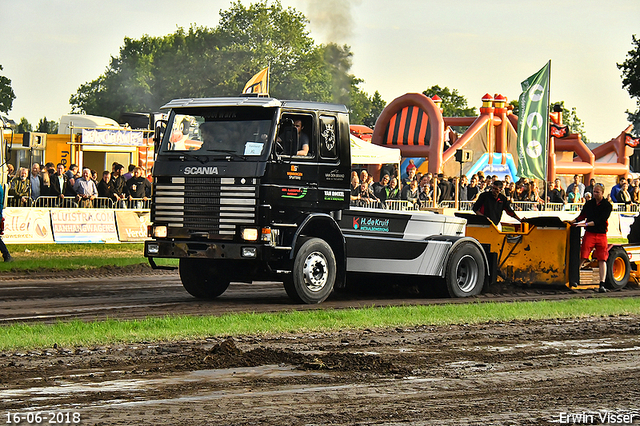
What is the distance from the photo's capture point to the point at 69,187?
73.6ft

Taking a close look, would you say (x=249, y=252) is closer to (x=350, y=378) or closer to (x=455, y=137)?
(x=350, y=378)

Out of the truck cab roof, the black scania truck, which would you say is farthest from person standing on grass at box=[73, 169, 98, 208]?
the truck cab roof

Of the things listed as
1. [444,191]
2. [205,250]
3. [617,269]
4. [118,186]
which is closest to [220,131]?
[205,250]

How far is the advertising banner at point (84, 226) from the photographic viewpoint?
21.9m

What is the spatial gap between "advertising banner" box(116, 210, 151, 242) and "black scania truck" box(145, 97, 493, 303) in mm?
9268

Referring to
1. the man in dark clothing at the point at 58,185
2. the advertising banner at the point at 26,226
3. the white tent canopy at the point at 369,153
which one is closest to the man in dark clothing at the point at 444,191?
the white tent canopy at the point at 369,153

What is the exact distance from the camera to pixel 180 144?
13.4 metres

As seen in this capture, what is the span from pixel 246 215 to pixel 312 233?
131cm

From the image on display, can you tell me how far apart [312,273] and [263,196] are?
5.03 ft

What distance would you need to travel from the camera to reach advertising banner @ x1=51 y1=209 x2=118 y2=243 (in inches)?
862

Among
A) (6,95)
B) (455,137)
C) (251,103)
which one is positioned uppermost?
(6,95)

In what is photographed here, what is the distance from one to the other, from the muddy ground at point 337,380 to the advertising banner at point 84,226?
42.3ft

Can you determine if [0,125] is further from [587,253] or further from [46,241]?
[587,253]

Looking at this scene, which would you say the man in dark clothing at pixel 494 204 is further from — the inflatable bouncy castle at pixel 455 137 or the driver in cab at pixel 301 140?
Answer: the inflatable bouncy castle at pixel 455 137
